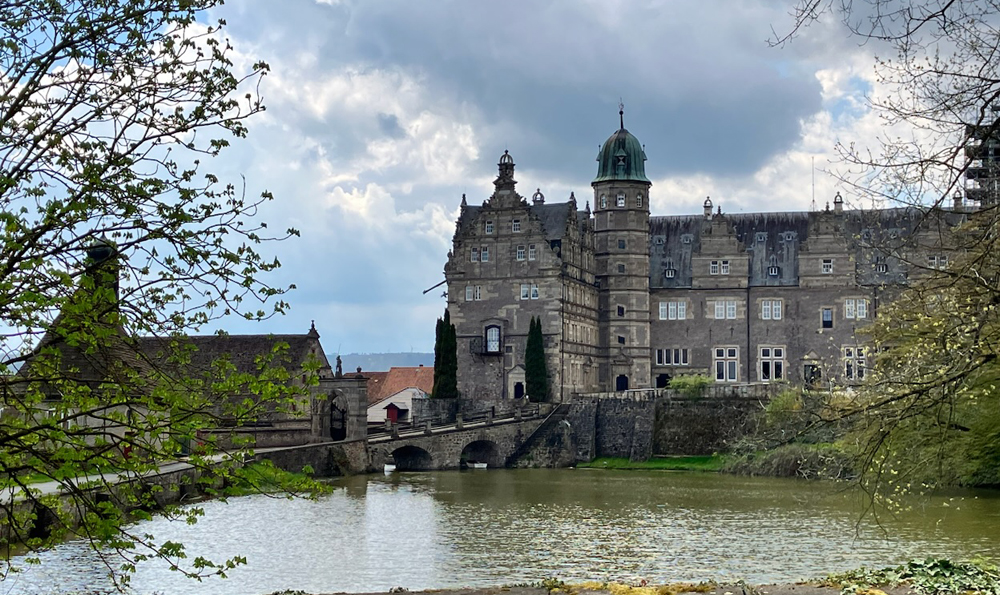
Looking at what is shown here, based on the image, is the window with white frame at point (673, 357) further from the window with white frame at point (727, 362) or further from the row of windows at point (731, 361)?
the window with white frame at point (727, 362)

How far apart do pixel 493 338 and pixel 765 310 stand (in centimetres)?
1523

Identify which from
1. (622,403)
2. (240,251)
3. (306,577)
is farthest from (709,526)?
(622,403)

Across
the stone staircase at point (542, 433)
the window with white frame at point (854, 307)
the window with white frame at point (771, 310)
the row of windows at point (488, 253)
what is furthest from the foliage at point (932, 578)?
the window with white frame at point (771, 310)

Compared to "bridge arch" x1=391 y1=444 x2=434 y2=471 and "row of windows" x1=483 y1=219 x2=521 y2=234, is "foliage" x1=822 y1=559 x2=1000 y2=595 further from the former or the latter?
"row of windows" x1=483 y1=219 x2=521 y2=234

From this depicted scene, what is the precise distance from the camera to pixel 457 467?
50500mm

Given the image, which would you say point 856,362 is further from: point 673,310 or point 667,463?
point 673,310

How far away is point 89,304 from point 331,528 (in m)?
19.3

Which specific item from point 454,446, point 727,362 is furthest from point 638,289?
point 454,446

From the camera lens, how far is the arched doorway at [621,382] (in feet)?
210

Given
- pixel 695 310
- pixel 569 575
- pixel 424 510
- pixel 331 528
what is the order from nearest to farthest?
1. pixel 569 575
2. pixel 331 528
3. pixel 424 510
4. pixel 695 310

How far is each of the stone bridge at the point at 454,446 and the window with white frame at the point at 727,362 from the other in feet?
44.2

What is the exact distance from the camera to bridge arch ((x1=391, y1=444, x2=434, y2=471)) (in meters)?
49.7

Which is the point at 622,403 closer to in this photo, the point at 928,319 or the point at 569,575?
the point at 569,575

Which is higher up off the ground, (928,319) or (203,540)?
(928,319)
